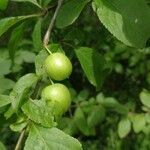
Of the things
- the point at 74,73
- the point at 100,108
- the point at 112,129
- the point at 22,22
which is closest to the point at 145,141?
the point at 112,129

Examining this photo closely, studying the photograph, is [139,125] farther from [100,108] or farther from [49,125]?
[49,125]

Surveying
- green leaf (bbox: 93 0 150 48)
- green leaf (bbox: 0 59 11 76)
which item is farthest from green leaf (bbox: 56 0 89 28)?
green leaf (bbox: 0 59 11 76)

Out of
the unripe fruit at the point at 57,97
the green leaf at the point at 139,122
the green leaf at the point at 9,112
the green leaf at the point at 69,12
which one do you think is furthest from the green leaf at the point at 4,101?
the green leaf at the point at 139,122

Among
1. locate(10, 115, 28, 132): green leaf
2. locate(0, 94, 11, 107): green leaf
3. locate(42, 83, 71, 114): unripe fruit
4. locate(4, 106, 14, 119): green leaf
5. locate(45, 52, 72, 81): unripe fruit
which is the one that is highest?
locate(45, 52, 72, 81): unripe fruit

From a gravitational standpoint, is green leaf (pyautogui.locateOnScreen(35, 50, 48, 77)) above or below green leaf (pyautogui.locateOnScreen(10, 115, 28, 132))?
above

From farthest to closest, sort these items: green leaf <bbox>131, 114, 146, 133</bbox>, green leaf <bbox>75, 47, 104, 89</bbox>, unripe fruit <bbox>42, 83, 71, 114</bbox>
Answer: green leaf <bbox>131, 114, 146, 133</bbox> → green leaf <bbox>75, 47, 104, 89</bbox> → unripe fruit <bbox>42, 83, 71, 114</bbox>

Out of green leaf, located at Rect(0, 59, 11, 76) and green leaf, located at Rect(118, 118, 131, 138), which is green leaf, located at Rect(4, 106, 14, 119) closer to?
green leaf, located at Rect(0, 59, 11, 76)

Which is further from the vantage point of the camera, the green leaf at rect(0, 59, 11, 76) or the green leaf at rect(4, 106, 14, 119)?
the green leaf at rect(0, 59, 11, 76)
